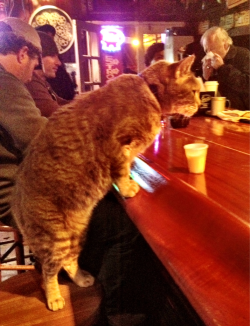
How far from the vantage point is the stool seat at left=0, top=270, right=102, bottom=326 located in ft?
3.55

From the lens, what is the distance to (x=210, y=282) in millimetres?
634

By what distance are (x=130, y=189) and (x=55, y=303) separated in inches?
19.2

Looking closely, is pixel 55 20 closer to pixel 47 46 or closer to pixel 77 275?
pixel 47 46

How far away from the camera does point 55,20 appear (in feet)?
16.0

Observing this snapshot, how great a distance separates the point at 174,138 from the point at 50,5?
169 inches

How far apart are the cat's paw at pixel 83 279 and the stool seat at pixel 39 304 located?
0.07 feet

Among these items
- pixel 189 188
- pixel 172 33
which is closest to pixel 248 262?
pixel 189 188

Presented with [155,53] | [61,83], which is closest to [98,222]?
[61,83]

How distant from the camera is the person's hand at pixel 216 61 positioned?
268 centimetres

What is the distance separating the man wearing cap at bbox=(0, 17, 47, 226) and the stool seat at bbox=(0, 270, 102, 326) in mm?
370

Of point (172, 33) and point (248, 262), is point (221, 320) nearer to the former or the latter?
point (248, 262)

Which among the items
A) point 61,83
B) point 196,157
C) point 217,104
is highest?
point 61,83

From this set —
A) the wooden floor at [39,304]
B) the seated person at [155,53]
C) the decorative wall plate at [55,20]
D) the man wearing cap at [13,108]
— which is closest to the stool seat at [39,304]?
the wooden floor at [39,304]

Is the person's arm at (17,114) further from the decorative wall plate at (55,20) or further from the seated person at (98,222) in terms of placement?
the decorative wall plate at (55,20)
